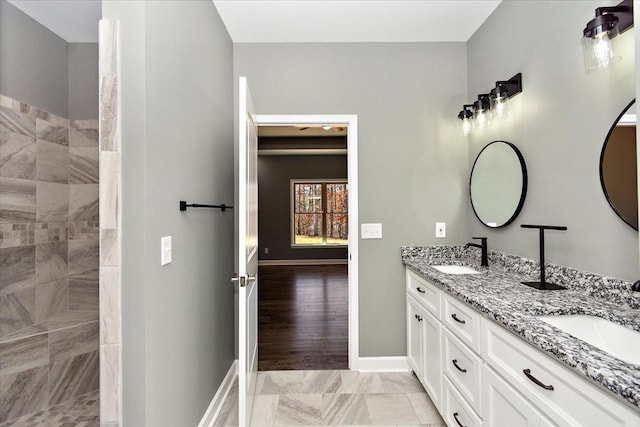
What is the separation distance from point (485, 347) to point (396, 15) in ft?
7.25

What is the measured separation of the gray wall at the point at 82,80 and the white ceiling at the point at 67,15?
0.26 feet

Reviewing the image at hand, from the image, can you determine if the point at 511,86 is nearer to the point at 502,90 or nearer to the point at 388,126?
the point at 502,90

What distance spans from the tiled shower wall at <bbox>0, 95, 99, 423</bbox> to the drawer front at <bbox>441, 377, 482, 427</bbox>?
2.32 metres

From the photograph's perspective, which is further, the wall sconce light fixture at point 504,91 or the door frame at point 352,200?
the door frame at point 352,200

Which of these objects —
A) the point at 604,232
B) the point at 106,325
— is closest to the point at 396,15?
the point at 604,232

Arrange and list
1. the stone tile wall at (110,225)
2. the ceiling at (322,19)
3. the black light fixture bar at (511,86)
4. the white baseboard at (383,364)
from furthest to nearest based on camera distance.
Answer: the white baseboard at (383,364) → the ceiling at (322,19) → the black light fixture bar at (511,86) → the stone tile wall at (110,225)

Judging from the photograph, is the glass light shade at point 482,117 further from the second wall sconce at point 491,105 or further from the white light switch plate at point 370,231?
the white light switch plate at point 370,231

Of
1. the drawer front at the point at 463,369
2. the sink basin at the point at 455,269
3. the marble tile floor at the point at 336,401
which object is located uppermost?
the sink basin at the point at 455,269

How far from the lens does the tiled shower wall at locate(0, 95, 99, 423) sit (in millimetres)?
1932

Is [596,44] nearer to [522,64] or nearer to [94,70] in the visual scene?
[522,64]

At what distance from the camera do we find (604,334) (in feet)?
3.79

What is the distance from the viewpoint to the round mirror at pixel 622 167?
1257 millimetres

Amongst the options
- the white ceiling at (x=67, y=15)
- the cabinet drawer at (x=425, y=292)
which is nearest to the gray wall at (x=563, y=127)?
the cabinet drawer at (x=425, y=292)

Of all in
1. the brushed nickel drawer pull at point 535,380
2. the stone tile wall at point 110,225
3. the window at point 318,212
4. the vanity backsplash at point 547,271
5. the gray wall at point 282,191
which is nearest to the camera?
the brushed nickel drawer pull at point 535,380
